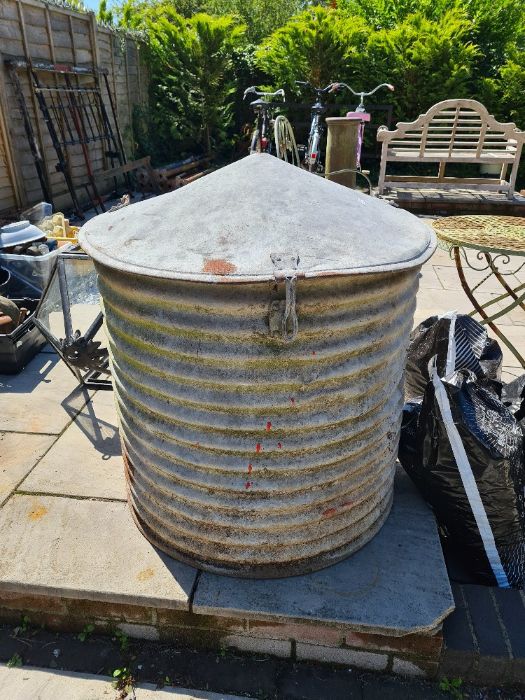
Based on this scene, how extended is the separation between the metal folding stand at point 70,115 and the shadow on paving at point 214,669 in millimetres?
7461

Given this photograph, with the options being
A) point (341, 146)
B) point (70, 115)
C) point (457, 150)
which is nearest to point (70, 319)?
point (341, 146)

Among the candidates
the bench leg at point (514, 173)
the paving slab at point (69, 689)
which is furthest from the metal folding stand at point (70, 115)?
the paving slab at point (69, 689)

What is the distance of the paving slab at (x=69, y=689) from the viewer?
191 cm

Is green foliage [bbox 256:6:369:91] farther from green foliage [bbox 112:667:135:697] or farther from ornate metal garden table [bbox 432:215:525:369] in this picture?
green foliage [bbox 112:667:135:697]

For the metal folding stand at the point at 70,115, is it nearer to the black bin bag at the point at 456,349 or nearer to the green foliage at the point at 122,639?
the black bin bag at the point at 456,349

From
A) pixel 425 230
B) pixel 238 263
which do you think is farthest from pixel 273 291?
pixel 425 230

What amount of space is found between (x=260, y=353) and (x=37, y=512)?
1.46m

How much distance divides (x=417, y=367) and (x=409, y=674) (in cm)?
155

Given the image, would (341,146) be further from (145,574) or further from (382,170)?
(145,574)

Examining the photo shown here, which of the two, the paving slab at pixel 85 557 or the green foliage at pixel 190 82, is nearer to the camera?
the paving slab at pixel 85 557

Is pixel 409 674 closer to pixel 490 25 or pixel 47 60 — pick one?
pixel 47 60

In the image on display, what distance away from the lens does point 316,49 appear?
38.4 ft

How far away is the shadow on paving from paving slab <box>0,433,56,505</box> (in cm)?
71

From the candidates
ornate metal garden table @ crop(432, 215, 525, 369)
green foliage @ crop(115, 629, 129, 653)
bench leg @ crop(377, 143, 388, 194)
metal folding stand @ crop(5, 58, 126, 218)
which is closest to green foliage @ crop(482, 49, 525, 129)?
bench leg @ crop(377, 143, 388, 194)
